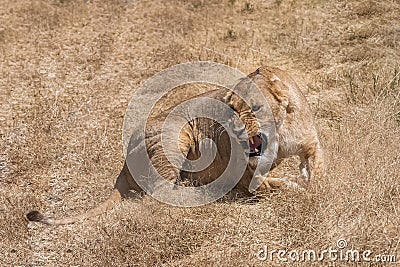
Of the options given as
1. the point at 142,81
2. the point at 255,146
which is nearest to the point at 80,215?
the point at 255,146

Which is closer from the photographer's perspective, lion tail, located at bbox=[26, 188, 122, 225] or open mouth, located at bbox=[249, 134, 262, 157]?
open mouth, located at bbox=[249, 134, 262, 157]

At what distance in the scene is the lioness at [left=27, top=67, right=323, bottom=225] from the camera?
19.5 ft

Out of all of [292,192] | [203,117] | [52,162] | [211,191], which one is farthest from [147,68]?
[292,192]

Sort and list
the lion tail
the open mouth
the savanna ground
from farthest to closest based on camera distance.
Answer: the lion tail
the open mouth
the savanna ground

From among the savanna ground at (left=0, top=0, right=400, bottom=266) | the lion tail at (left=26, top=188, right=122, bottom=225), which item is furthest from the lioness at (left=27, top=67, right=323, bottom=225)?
the savanna ground at (left=0, top=0, right=400, bottom=266)

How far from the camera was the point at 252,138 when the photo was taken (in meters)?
5.83

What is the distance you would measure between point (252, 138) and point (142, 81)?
368 centimetres

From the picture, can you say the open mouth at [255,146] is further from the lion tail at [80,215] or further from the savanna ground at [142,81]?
the lion tail at [80,215]

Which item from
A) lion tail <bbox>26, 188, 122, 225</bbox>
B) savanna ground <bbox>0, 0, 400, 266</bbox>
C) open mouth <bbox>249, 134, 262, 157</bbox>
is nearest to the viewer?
savanna ground <bbox>0, 0, 400, 266</bbox>

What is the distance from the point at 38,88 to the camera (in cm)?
918

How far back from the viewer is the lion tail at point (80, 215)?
6176 mm

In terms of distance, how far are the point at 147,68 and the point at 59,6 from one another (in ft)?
8.44

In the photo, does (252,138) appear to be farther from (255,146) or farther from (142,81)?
(142,81)

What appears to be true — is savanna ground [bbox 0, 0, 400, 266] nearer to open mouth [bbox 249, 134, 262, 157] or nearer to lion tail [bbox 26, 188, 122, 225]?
lion tail [bbox 26, 188, 122, 225]
